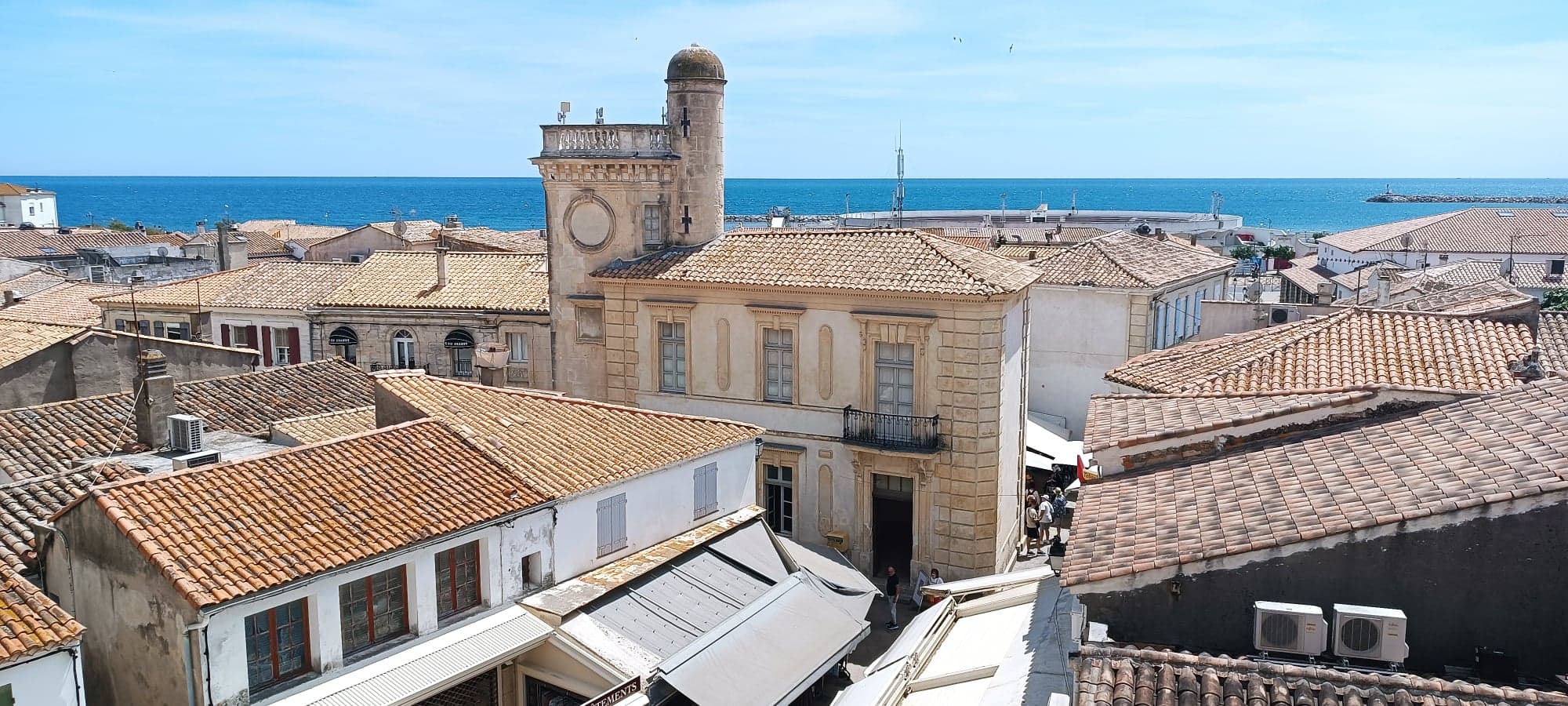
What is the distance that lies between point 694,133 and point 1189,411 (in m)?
16.4

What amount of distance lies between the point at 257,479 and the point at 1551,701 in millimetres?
13363

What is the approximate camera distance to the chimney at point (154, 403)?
60.6 feet

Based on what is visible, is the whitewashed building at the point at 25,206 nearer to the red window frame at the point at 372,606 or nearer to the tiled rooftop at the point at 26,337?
the tiled rooftop at the point at 26,337

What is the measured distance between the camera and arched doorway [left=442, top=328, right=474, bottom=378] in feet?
112

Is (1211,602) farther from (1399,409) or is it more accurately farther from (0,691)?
(0,691)

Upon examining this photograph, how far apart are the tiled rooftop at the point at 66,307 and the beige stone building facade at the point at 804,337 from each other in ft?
64.5

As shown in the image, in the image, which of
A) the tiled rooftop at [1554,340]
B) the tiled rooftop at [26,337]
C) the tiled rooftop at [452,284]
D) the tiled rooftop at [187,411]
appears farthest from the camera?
the tiled rooftop at [452,284]

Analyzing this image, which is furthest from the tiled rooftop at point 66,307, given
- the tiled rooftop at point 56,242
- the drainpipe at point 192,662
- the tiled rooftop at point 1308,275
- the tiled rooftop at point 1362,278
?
the tiled rooftop at point 1308,275

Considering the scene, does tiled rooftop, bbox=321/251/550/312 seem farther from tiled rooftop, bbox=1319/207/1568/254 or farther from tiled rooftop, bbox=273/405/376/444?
tiled rooftop, bbox=1319/207/1568/254

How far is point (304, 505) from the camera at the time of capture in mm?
14070

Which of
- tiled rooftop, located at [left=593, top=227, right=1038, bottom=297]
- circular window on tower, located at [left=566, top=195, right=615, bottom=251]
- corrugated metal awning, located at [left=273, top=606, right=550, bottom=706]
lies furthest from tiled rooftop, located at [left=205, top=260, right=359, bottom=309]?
corrugated metal awning, located at [left=273, top=606, right=550, bottom=706]

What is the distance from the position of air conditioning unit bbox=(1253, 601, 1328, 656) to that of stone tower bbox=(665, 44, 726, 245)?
20304 mm

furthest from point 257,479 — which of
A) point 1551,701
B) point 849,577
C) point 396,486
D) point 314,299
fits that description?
point 314,299

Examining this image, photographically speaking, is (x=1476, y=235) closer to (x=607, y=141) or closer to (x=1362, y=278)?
(x=1362, y=278)
